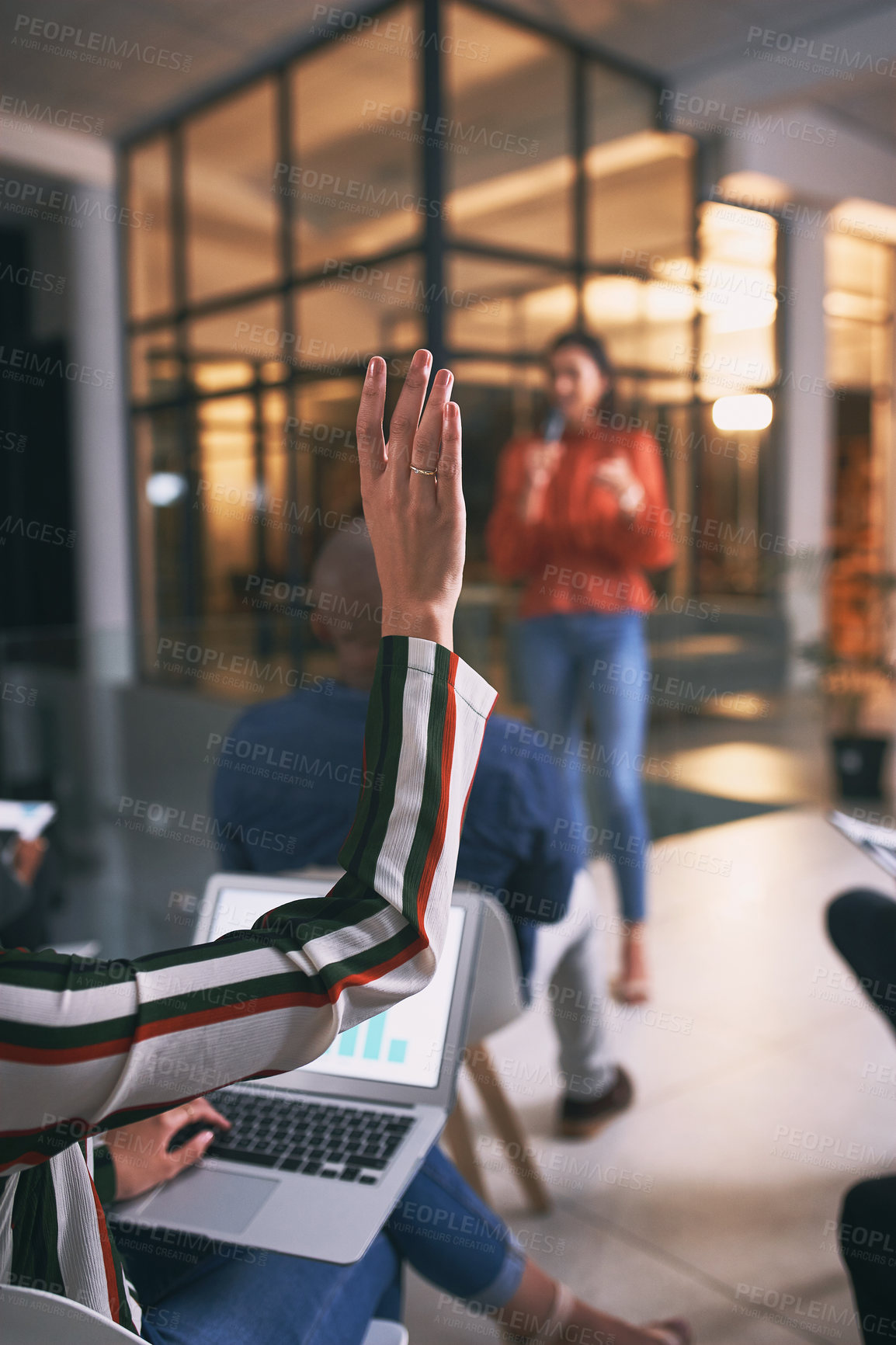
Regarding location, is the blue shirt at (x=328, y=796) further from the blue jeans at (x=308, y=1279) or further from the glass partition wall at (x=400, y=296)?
the glass partition wall at (x=400, y=296)

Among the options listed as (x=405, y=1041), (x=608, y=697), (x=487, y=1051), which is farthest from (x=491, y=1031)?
(x=608, y=697)

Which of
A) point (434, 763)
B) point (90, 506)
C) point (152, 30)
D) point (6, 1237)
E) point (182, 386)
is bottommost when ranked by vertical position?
point (6, 1237)

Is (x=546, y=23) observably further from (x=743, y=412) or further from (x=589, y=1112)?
(x=589, y=1112)

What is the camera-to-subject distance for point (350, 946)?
556 mm

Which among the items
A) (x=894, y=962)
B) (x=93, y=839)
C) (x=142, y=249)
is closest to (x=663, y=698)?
(x=93, y=839)

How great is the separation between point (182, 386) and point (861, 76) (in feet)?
13.8

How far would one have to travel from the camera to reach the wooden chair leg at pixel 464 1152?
5.34 ft

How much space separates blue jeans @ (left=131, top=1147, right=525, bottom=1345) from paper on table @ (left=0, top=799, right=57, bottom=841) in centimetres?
108

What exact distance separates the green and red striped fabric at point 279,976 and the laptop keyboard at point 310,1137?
21.5 inches

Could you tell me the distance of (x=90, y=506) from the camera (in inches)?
265

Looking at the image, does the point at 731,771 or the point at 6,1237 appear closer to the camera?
the point at 6,1237

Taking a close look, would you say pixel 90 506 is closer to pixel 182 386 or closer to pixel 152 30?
pixel 182 386

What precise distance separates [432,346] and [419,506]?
4558 mm

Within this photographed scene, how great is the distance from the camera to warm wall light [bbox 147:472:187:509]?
6.79 meters
